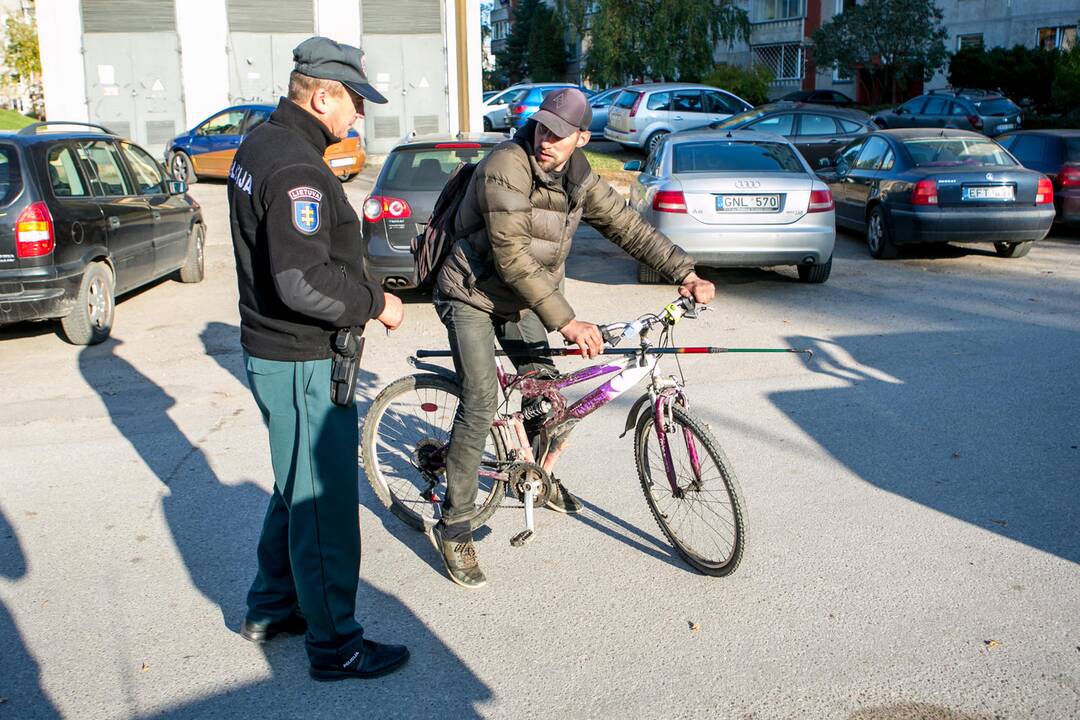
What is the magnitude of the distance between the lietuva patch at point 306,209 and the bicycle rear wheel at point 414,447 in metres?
1.62

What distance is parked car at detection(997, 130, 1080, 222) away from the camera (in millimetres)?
13664

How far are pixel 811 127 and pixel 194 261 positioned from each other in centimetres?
1354

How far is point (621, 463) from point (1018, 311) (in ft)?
17.9

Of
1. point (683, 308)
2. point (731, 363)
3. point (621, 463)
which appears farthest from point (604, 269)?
point (683, 308)

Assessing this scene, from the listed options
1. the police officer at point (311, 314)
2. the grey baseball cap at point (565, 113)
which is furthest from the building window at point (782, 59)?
the police officer at point (311, 314)

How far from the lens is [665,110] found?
25.3 metres

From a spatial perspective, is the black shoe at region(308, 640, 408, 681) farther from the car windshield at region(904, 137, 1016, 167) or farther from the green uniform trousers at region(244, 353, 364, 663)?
the car windshield at region(904, 137, 1016, 167)

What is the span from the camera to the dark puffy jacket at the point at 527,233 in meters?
3.98

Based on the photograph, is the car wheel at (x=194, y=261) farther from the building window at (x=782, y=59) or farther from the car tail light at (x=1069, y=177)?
the building window at (x=782, y=59)

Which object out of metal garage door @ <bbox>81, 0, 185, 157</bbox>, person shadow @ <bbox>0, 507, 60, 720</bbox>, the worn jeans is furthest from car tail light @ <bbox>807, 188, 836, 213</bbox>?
metal garage door @ <bbox>81, 0, 185, 157</bbox>

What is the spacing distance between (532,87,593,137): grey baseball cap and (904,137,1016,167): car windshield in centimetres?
937

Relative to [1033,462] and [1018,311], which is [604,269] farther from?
[1033,462]

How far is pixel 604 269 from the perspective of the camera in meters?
12.3

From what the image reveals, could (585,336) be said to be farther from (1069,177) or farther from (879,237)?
(1069,177)
